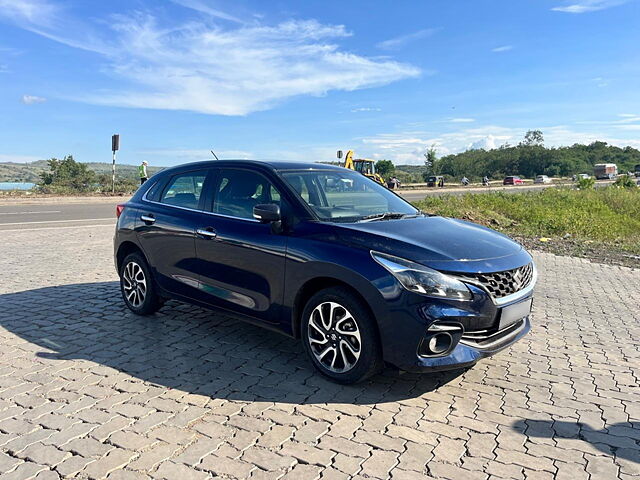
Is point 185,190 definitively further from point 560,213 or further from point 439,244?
point 560,213

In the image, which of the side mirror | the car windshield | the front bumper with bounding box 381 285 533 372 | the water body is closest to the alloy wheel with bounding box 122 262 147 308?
the side mirror

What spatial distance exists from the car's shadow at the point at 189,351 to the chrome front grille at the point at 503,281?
0.91 meters

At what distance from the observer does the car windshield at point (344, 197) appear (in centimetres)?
439

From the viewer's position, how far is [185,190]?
5.27 meters

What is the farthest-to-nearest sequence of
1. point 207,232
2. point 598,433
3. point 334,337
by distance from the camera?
point 207,232 < point 334,337 < point 598,433

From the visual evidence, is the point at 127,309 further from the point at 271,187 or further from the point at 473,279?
the point at 473,279

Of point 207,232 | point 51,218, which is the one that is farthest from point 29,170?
point 207,232

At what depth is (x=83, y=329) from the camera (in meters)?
5.29

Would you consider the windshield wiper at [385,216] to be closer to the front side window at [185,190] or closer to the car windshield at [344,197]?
the car windshield at [344,197]

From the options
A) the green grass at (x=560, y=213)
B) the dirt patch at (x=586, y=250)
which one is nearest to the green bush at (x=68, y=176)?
the green grass at (x=560, y=213)

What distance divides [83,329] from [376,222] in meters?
3.28

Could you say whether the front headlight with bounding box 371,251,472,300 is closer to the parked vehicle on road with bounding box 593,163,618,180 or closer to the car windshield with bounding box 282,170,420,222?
the car windshield with bounding box 282,170,420,222

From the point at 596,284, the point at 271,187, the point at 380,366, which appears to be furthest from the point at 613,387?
the point at 596,284

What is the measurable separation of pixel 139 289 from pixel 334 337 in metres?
2.81
